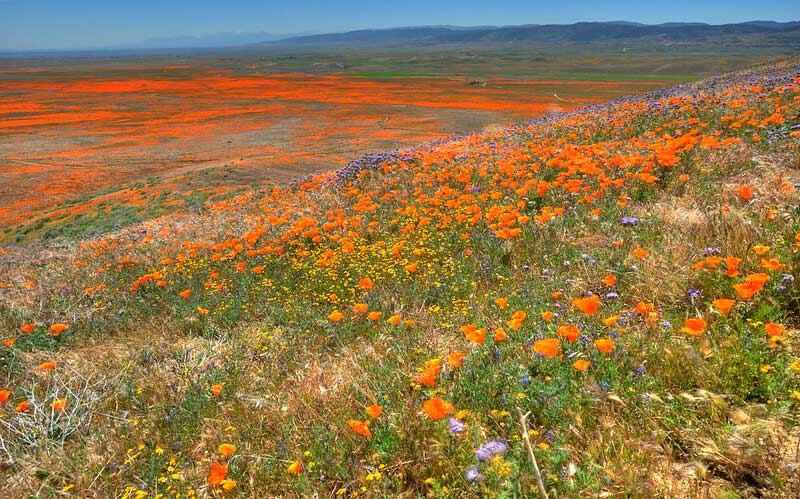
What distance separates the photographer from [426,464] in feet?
8.00

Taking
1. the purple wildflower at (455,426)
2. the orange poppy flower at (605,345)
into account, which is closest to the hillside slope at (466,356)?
the purple wildflower at (455,426)

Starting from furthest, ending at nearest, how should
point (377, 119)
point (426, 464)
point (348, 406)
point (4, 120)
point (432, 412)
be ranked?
point (4, 120), point (377, 119), point (348, 406), point (426, 464), point (432, 412)

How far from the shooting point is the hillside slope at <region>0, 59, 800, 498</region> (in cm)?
220

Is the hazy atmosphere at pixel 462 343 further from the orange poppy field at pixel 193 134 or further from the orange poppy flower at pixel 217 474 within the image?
the orange poppy field at pixel 193 134

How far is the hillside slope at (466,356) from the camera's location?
220cm

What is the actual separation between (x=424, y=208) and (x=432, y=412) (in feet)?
16.0

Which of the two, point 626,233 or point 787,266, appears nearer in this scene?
point 787,266

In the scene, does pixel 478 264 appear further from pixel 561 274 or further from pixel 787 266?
pixel 787 266

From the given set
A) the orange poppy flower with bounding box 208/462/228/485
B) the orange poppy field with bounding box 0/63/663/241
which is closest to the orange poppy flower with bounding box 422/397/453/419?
the orange poppy flower with bounding box 208/462/228/485

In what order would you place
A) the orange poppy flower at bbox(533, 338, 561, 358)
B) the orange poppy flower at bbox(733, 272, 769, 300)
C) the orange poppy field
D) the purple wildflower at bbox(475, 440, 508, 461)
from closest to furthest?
1. the purple wildflower at bbox(475, 440, 508, 461)
2. the orange poppy flower at bbox(733, 272, 769, 300)
3. the orange poppy flower at bbox(533, 338, 561, 358)
4. the orange poppy field

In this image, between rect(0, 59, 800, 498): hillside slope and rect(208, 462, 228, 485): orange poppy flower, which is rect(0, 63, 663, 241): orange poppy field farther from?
rect(208, 462, 228, 485): orange poppy flower

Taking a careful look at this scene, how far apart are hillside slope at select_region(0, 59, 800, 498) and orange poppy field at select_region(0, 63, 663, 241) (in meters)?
14.5

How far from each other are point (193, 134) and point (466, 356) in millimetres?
43204

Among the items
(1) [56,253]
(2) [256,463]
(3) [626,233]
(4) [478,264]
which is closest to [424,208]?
(4) [478,264]
